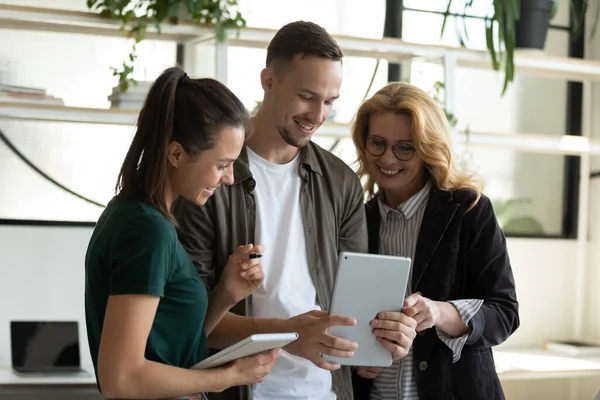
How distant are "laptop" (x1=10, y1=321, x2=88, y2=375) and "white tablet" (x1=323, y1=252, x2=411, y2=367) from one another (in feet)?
4.95

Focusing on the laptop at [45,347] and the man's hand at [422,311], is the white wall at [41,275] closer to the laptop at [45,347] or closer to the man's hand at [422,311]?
the laptop at [45,347]

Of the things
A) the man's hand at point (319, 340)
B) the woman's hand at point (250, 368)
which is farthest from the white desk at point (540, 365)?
the woman's hand at point (250, 368)

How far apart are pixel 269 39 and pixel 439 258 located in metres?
→ 1.65

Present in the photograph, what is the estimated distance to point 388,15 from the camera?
4371 millimetres

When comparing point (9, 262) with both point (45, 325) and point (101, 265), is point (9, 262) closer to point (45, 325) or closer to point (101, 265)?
point (45, 325)

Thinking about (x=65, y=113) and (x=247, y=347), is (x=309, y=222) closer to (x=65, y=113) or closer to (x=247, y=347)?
(x=247, y=347)

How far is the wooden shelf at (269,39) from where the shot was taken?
335 cm

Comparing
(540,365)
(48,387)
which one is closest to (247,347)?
(48,387)

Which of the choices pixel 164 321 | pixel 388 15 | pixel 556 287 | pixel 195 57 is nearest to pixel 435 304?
pixel 164 321

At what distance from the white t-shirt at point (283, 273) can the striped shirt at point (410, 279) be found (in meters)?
0.15

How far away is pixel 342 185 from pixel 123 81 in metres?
1.48

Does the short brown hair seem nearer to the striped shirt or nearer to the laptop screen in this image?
the striped shirt

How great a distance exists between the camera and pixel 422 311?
2062 millimetres

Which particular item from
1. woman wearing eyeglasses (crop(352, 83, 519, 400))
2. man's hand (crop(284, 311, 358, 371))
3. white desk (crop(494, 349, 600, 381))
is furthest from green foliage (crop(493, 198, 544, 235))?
man's hand (crop(284, 311, 358, 371))
